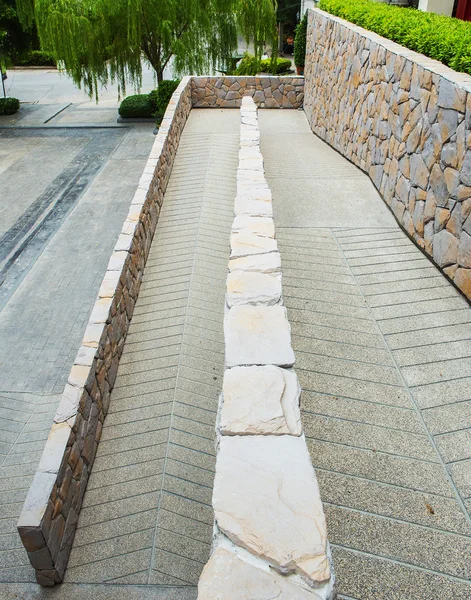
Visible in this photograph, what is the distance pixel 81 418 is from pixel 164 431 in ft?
2.20

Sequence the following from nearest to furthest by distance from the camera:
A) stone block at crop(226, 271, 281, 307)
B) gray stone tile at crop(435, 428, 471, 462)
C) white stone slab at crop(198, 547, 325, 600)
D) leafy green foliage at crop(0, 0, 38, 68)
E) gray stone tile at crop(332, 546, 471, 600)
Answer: white stone slab at crop(198, 547, 325, 600), gray stone tile at crop(332, 546, 471, 600), gray stone tile at crop(435, 428, 471, 462), stone block at crop(226, 271, 281, 307), leafy green foliage at crop(0, 0, 38, 68)

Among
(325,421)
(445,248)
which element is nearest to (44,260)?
(445,248)

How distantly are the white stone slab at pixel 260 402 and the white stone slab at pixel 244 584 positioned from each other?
746 mm

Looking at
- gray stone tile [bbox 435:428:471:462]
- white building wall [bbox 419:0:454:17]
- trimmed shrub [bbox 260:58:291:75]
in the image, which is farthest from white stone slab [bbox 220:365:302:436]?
trimmed shrub [bbox 260:58:291:75]

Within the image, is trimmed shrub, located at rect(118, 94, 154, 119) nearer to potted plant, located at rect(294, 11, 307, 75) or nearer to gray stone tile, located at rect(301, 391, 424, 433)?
potted plant, located at rect(294, 11, 307, 75)

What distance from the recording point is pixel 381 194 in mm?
7723

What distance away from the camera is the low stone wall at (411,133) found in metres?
5.24

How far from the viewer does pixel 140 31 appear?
60.2ft

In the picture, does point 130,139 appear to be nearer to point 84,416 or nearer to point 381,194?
point 381,194

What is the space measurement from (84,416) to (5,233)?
9744mm

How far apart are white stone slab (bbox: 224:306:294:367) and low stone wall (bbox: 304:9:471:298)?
7.83 ft

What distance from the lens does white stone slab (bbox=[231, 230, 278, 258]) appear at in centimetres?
462

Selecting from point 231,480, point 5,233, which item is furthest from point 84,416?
point 5,233

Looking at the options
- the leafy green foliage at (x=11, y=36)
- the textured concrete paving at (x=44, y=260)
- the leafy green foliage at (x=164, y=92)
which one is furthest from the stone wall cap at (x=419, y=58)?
the leafy green foliage at (x=11, y=36)
